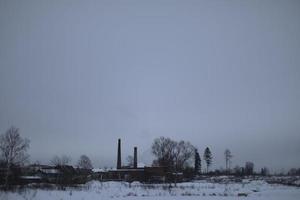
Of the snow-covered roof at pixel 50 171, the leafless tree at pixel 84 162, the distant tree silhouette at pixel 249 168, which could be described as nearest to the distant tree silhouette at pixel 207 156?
the distant tree silhouette at pixel 249 168

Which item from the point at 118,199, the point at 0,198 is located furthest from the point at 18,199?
the point at 118,199

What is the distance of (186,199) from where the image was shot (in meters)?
23.7

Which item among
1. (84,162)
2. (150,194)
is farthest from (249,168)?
(150,194)

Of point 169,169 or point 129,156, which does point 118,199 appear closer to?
point 169,169

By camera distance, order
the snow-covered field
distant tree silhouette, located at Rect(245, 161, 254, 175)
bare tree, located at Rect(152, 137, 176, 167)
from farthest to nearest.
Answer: distant tree silhouette, located at Rect(245, 161, 254, 175), bare tree, located at Rect(152, 137, 176, 167), the snow-covered field

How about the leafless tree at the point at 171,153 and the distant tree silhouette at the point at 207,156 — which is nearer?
the leafless tree at the point at 171,153

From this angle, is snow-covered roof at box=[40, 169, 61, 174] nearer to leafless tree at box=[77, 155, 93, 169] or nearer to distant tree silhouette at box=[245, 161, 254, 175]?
leafless tree at box=[77, 155, 93, 169]

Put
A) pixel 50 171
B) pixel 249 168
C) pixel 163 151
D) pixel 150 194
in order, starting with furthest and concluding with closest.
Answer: pixel 249 168 < pixel 163 151 < pixel 50 171 < pixel 150 194

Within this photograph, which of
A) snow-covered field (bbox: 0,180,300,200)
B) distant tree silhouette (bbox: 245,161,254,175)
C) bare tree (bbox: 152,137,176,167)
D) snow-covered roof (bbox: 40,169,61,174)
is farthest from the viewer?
distant tree silhouette (bbox: 245,161,254,175)

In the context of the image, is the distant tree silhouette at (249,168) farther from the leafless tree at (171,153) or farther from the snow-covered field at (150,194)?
the snow-covered field at (150,194)

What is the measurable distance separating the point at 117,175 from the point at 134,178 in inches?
336

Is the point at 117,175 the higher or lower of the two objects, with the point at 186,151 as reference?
lower

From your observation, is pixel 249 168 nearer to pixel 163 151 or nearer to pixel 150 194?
pixel 163 151

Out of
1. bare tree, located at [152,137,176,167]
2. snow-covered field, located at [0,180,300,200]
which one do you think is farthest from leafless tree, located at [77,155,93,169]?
snow-covered field, located at [0,180,300,200]
